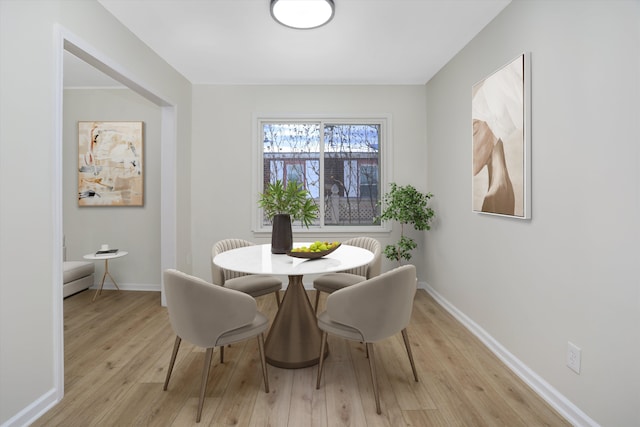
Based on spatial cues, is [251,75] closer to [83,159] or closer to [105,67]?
[105,67]

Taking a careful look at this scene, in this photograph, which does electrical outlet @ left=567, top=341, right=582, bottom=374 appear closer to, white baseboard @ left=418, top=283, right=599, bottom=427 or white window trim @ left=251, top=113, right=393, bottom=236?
white baseboard @ left=418, top=283, right=599, bottom=427

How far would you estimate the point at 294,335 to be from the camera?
7.84ft

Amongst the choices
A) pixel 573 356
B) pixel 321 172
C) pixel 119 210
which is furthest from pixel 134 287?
pixel 573 356

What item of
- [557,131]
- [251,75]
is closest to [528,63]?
[557,131]

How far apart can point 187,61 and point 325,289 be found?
106 inches

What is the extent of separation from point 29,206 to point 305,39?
2.40 meters

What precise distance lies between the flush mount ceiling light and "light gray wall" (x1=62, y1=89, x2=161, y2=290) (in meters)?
2.41

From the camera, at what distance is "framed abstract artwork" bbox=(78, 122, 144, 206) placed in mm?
4191

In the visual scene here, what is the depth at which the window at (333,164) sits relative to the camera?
14.3ft

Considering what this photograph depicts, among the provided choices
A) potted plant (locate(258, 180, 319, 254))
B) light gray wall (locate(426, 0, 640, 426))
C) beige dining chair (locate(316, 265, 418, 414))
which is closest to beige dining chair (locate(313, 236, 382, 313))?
potted plant (locate(258, 180, 319, 254))

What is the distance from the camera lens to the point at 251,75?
3.93 metres

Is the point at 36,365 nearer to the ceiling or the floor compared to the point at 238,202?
nearer to the floor

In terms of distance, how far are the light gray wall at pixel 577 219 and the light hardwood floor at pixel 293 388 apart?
0.32 metres

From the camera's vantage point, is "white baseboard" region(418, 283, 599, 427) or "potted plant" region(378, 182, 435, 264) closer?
"white baseboard" region(418, 283, 599, 427)
